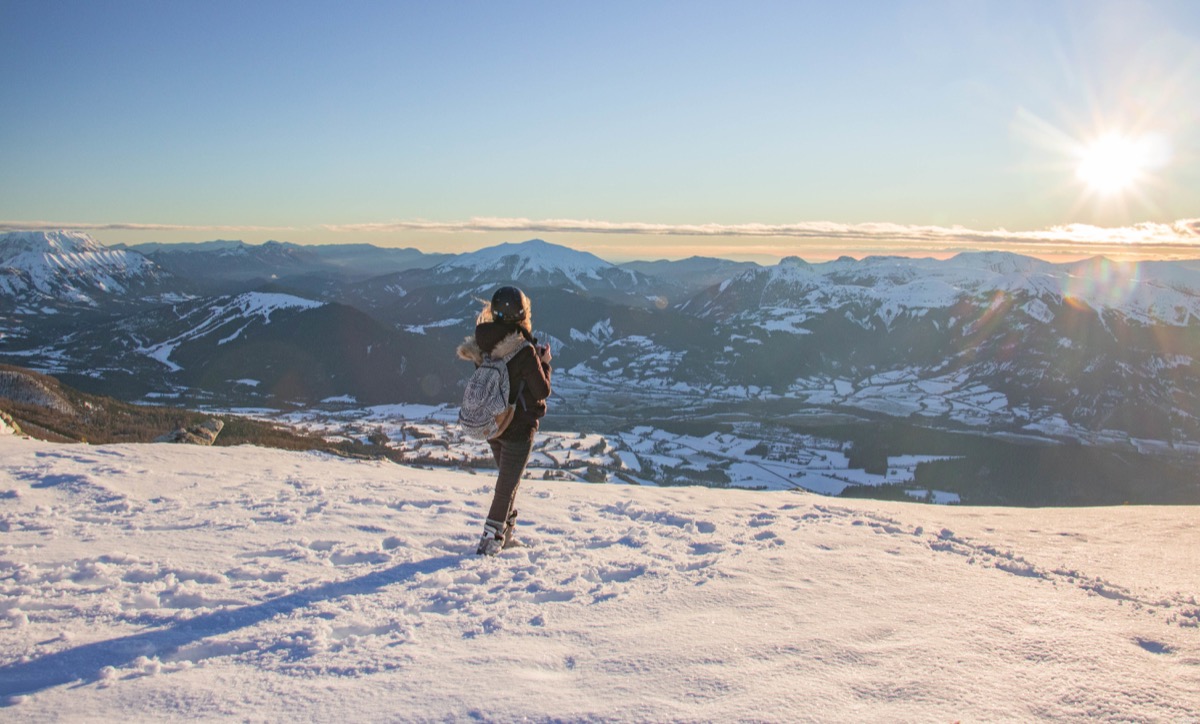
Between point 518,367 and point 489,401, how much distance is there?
0.52 metres

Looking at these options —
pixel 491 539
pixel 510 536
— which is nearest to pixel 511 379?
pixel 491 539

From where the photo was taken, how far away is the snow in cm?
383

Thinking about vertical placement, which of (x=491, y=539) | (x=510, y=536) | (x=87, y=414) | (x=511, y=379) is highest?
(x=511, y=379)

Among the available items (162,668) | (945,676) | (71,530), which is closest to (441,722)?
(162,668)

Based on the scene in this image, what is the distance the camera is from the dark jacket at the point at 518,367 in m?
7.60

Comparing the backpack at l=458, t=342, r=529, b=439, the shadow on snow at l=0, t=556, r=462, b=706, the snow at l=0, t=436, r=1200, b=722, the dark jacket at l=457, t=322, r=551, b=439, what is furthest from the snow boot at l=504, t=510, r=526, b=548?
the shadow on snow at l=0, t=556, r=462, b=706

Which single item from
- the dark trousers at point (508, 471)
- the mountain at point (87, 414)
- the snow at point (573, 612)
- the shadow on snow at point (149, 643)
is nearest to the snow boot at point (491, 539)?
the dark trousers at point (508, 471)

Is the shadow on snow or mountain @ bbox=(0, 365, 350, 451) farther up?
the shadow on snow

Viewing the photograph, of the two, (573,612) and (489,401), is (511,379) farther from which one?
(573,612)

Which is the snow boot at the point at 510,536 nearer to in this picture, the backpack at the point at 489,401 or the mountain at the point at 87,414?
the backpack at the point at 489,401

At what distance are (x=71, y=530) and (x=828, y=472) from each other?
5750 inches

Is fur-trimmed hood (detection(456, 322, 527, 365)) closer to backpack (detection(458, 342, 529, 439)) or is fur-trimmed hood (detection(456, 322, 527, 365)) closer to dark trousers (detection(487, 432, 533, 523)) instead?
backpack (detection(458, 342, 529, 439))

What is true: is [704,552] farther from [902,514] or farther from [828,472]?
[828,472]

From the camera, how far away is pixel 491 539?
304 inches
